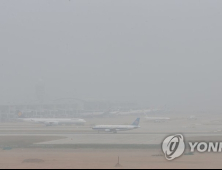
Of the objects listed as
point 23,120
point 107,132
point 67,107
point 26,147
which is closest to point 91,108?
point 67,107

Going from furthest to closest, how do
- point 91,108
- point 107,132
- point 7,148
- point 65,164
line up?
1. point 91,108
2. point 107,132
3. point 7,148
4. point 65,164

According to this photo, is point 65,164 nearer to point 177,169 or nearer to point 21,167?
point 21,167

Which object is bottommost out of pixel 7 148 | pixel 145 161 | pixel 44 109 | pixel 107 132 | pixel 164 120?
pixel 145 161

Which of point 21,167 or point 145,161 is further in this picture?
point 145,161

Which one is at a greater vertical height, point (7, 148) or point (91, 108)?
point (91, 108)

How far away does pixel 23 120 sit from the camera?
76.1 m

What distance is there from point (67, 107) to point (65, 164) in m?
79.2

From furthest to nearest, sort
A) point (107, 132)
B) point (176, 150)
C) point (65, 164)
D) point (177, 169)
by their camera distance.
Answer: point (107, 132), point (176, 150), point (65, 164), point (177, 169)

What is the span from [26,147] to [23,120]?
4337 cm

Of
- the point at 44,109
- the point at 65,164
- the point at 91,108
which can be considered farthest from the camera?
the point at 91,108

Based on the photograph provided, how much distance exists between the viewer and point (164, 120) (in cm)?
7431

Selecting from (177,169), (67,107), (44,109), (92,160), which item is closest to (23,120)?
(44,109)

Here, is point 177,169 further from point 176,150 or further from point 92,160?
point 92,160

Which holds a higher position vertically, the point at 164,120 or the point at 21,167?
the point at 164,120
